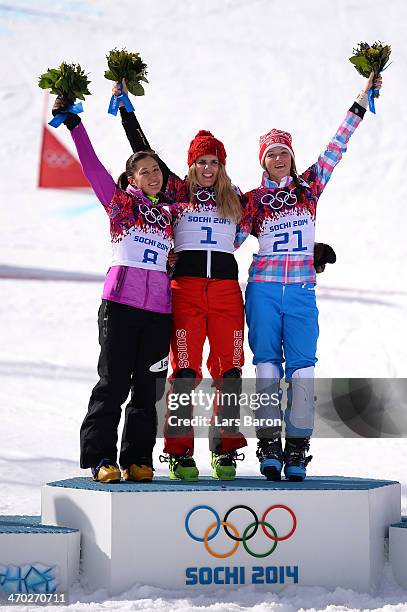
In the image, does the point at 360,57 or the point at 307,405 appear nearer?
the point at 307,405

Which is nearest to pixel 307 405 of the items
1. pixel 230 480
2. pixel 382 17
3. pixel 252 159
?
pixel 230 480

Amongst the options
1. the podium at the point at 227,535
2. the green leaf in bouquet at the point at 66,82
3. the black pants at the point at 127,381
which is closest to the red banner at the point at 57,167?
the green leaf in bouquet at the point at 66,82

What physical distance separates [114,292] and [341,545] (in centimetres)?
151

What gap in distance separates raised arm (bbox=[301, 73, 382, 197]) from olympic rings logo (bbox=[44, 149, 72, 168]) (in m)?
16.9

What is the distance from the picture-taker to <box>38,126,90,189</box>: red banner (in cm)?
2152

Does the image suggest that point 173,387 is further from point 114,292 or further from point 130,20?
point 130,20

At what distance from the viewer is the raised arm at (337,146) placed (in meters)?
5.26

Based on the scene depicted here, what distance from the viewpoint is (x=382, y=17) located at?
30.0 m

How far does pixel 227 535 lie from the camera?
4.51 meters

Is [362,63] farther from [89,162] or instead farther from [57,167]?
[57,167]

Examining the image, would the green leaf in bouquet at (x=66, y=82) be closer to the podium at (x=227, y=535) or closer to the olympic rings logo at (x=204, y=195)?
the olympic rings logo at (x=204, y=195)

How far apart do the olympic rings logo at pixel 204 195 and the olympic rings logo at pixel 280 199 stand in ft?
0.82

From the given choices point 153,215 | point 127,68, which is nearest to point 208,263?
point 153,215

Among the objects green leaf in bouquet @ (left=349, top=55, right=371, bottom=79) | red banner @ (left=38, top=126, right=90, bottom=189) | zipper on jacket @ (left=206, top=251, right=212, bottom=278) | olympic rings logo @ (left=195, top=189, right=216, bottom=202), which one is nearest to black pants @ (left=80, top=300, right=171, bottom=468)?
zipper on jacket @ (left=206, top=251, right=212, bottom=278)
